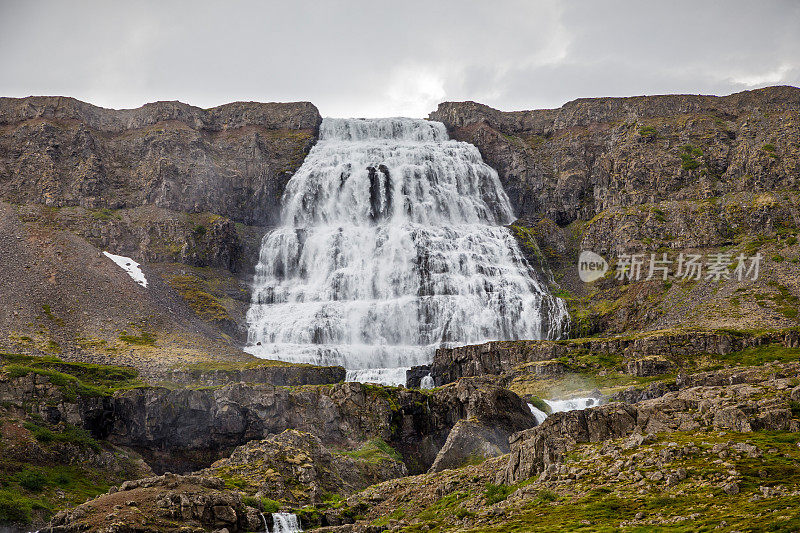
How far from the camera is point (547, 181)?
16712 cm

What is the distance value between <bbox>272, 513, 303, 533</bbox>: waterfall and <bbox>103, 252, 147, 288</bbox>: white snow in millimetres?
87825

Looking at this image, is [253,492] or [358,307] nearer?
[253,492]

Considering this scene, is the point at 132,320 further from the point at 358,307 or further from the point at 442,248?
the point at 442,248

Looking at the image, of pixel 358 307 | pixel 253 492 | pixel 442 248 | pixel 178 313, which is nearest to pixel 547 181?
pixel 442 248

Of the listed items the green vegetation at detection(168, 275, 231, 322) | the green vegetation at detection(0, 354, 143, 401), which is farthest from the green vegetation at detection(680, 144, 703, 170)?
the green vegetation at detection(0, 354, 143, 401)

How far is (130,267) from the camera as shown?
12975cm

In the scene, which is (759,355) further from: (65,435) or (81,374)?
(81,374)

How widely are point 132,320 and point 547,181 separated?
98950 millimetres

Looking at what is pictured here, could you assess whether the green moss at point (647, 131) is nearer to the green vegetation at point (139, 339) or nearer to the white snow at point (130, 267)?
the white snow at point (130, 267)

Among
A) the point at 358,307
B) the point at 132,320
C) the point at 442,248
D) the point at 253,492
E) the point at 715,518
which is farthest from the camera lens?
the point at 442,248

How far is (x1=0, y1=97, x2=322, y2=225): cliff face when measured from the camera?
15212cm

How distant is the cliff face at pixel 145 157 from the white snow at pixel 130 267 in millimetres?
20572

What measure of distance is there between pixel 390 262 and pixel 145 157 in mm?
68126

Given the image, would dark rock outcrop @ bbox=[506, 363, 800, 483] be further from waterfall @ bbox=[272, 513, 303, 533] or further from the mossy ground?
waterfall @ bbox=[272, 513, 303, 533]
